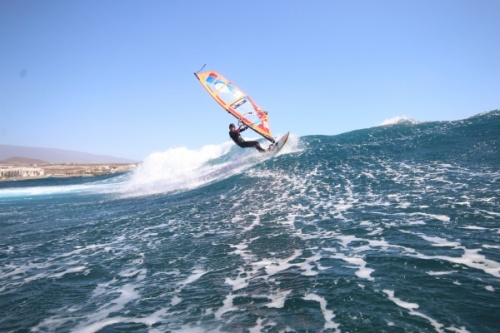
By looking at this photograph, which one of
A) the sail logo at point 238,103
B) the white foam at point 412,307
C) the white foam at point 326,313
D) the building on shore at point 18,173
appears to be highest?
the sail logo at point 238,103

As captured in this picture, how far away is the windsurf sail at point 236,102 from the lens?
52.7ft

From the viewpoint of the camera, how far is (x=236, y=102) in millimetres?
17188

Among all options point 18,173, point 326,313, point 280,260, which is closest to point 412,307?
point 326,313

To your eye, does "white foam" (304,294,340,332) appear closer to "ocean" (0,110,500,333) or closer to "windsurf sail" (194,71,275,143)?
"ocean" (0,110,500,333)

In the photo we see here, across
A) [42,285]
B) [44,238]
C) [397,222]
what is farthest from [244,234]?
[44,238]

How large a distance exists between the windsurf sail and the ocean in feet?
14.6

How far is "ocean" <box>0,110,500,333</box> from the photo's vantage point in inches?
145

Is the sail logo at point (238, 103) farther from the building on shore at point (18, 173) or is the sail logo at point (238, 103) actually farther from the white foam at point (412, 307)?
the building on shore at point (18, 173)

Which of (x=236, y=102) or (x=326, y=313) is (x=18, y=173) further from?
(x=326, y=313)

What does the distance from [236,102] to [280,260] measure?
12.9m

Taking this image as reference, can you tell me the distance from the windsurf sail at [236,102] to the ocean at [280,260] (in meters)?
4.46

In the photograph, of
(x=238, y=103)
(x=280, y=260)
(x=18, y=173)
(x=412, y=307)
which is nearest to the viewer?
(x=412, y=307)

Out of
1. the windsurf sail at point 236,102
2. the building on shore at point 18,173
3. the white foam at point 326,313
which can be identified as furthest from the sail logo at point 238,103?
the building on shore at point 18,173

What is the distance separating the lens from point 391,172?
41.1 feet
